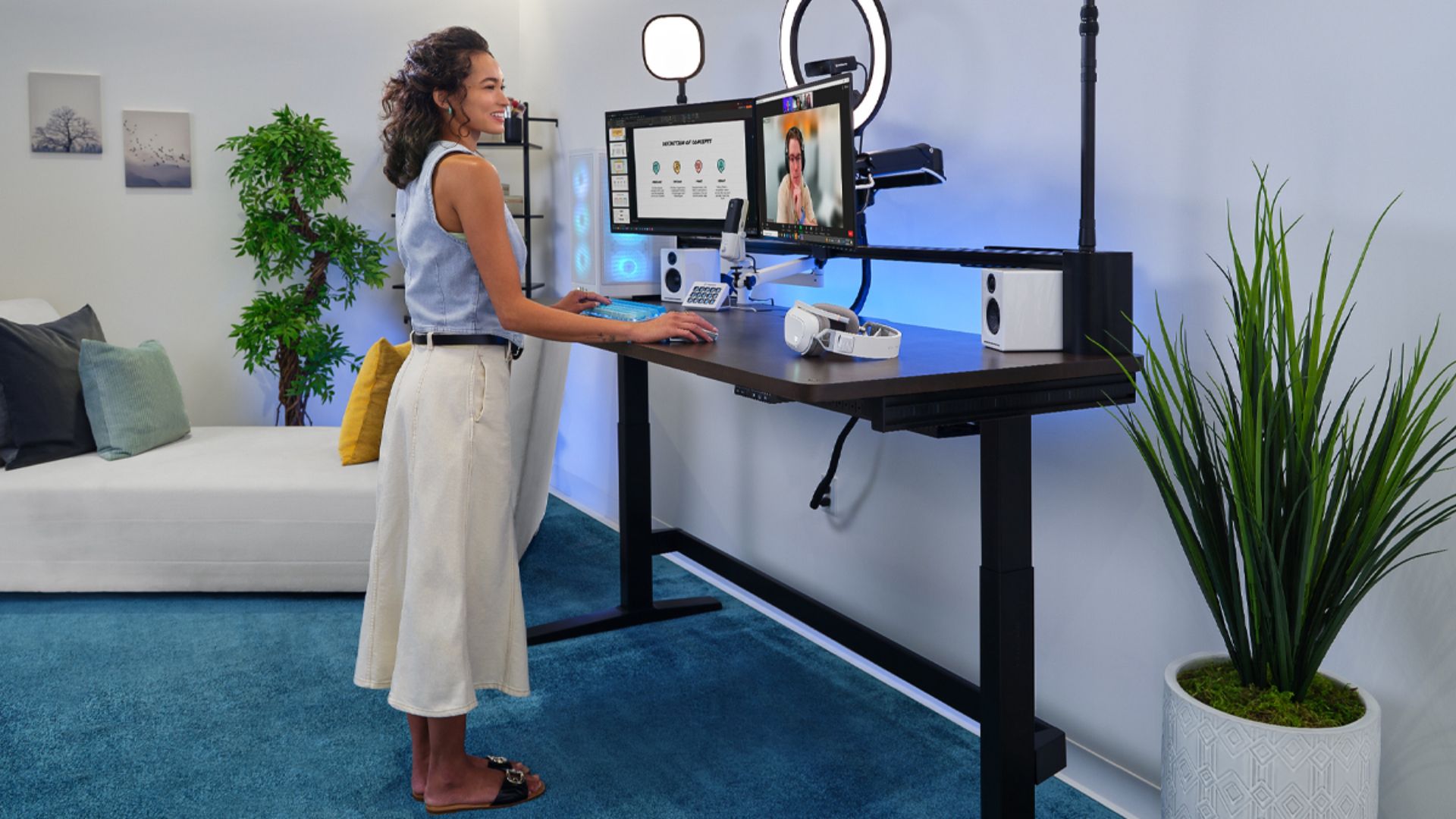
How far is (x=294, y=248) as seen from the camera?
489 centimetres

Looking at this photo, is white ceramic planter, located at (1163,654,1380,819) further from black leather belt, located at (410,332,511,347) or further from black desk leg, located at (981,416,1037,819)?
black leather belt, located at (410,332,511,347)

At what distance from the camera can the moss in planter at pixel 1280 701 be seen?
1.73 m

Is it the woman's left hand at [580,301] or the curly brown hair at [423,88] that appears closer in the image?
the curly brown hair at [423,88]

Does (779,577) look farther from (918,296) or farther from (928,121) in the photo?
(928,121)

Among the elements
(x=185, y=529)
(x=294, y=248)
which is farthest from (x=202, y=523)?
(x=294, y=248)

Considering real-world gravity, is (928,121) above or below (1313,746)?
above

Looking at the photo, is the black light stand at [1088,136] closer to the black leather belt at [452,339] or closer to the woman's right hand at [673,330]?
the woman's right hand at [673,330]

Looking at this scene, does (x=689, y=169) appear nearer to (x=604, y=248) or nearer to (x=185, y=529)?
(x=604, y=248)

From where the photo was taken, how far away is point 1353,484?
5.53 ft

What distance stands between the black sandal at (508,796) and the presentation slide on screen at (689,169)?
1475 mm

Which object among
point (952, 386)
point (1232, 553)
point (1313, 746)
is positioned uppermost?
point (952, 386)

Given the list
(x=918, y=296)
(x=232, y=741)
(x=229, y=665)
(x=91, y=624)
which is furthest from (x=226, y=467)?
(x=918, y=296)

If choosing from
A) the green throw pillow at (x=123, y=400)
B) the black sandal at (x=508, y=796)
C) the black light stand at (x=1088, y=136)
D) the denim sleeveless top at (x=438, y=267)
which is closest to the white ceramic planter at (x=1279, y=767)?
the black light stand at (x=1088, y=136)

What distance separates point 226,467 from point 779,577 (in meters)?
1.82
